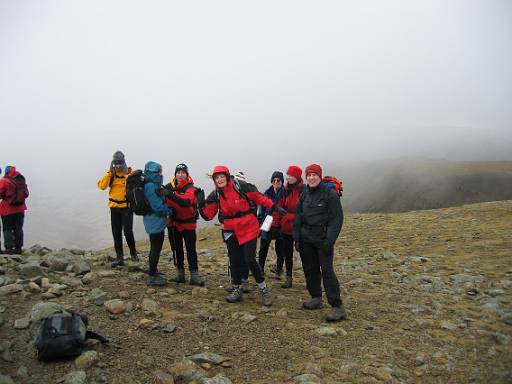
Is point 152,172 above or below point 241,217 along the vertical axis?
above

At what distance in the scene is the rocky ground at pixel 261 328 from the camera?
6156 millimetres

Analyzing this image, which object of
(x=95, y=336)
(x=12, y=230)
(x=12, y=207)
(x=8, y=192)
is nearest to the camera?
(x=95, y=336)

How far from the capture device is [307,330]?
7816mm

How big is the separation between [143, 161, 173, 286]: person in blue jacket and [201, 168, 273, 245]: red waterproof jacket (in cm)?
119

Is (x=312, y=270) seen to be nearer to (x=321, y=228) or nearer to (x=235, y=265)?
(x=321, y=228)

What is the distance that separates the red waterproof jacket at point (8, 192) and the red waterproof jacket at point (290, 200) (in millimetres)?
8989

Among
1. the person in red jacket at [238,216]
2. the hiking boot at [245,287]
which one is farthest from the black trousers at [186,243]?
the hiking boot at [245,287]

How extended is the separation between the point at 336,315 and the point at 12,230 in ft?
36.9

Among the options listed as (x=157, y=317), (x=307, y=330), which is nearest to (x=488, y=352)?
(x=307, y=330)

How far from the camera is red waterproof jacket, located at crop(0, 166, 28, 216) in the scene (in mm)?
12750

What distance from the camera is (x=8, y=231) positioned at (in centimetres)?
1330

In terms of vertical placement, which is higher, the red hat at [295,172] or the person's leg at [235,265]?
the red hat at [295,172]

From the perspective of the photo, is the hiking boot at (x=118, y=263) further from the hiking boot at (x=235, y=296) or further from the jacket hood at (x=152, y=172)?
the hiking boot at (x=235, y=296)

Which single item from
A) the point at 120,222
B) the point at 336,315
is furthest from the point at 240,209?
the point at 120,222
